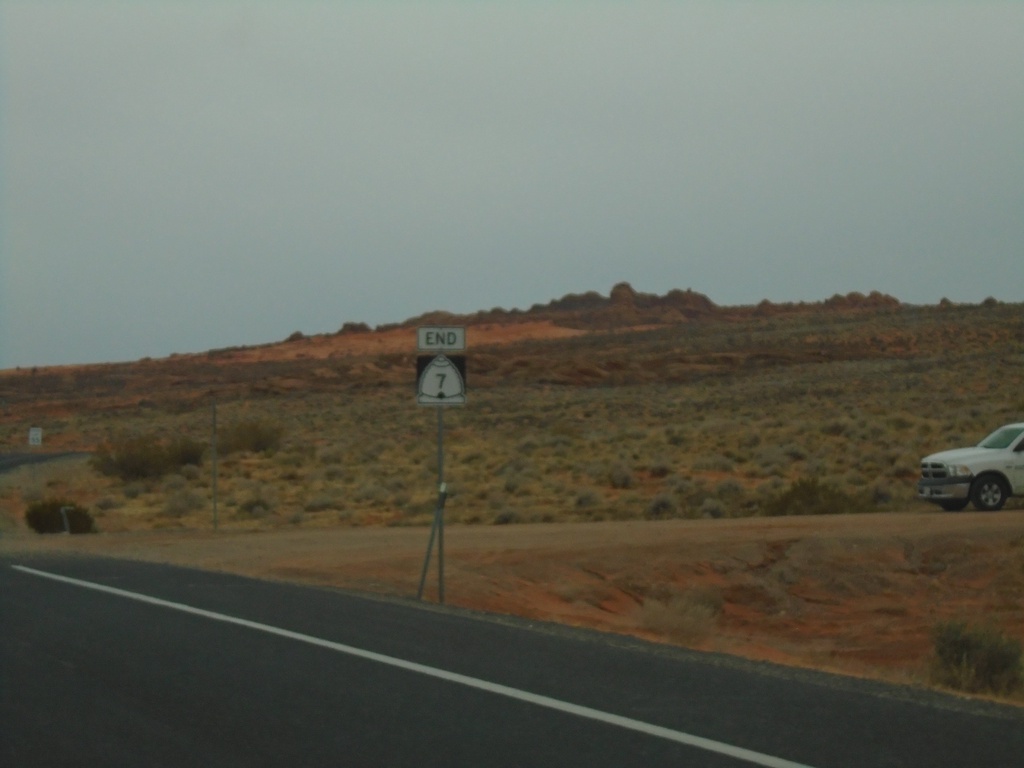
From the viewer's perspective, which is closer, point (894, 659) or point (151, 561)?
point (894, 659)

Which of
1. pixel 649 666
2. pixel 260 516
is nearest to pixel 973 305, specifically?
pixel 260 516

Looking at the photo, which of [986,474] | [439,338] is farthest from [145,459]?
[439,338]

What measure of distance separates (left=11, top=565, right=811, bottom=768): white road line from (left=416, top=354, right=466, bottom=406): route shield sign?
382 cm

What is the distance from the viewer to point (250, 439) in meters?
53.0

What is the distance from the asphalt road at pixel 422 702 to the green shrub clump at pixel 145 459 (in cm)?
3507

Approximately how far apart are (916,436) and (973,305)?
3128 inches

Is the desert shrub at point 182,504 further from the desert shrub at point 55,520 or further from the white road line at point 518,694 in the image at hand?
the white road line at point 518,694

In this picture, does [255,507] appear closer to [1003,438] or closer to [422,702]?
[1003,438]

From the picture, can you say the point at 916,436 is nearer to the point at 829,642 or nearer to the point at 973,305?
the point at 829,642

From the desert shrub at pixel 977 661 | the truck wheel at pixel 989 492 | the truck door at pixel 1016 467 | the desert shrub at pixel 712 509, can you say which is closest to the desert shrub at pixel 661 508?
the desert shrub at pixel 712 509

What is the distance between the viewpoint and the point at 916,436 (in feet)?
136

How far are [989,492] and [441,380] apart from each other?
14694 mm

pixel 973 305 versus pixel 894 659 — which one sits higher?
pixel 973 305

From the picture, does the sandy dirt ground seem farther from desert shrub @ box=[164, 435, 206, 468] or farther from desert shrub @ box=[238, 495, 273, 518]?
desert shrub @ box=[164, 435, 206, 468]
